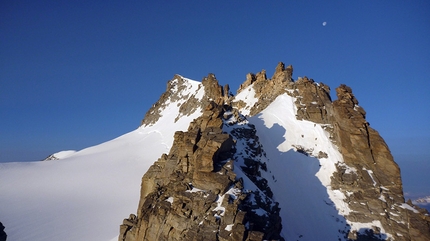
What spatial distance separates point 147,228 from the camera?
2064cm

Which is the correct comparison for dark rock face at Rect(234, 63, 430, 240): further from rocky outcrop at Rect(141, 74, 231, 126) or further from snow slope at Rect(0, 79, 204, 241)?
rocky outcrop at Rect(141, 74, 231, 126)

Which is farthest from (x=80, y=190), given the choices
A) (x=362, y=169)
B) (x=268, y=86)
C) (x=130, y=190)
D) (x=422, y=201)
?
(x=422, y=201)

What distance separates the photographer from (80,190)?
4584 centimetres

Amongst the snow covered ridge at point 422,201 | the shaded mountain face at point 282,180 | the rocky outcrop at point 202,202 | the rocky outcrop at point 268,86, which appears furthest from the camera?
the snow covered ridge at point 422,201

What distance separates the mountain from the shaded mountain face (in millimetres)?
86

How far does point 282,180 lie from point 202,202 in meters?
14.8

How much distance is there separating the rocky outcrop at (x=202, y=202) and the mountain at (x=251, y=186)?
74 mm

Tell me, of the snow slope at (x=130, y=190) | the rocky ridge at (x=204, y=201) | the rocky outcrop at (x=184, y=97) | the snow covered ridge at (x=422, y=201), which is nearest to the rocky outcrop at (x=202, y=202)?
the rocky ridge at (x=204, y=201)

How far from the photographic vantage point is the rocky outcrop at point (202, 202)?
57.7 feet

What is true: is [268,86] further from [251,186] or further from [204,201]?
[204,201]

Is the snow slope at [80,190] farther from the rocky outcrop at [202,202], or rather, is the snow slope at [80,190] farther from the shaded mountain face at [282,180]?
the rocky outcrop at [202,202]

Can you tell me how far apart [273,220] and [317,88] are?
1005 inches

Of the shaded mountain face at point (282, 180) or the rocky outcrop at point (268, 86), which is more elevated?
the rocky outcrop at point (268, 86)

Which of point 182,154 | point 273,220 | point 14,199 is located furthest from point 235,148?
point 14,199
